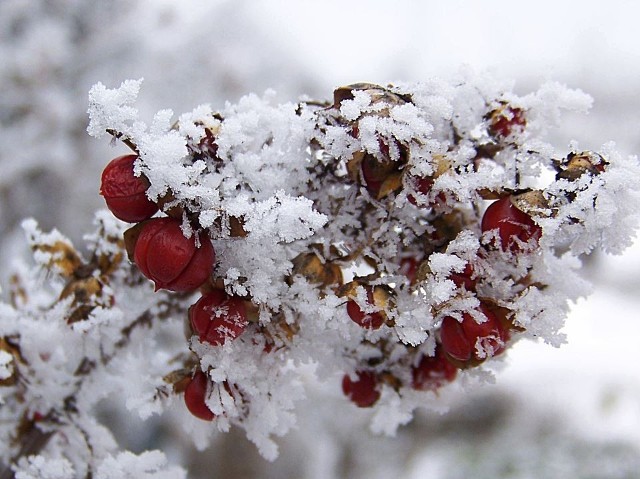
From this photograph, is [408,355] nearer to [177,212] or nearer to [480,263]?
[480,263]

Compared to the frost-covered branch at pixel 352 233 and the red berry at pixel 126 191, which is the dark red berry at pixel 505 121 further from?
the red berry at pixel 126 191

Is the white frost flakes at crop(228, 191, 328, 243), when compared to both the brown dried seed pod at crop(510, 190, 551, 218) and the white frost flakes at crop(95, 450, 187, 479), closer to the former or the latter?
the brown dried seed pod at crop(510, 190, 551, 218)

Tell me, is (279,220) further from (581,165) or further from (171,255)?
(581,165)

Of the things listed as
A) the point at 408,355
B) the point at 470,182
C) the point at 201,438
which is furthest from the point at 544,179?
the point at 201,438

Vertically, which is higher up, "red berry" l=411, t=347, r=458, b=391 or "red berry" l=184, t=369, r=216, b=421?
"red berry" l=411, t=347, r=458, b=391

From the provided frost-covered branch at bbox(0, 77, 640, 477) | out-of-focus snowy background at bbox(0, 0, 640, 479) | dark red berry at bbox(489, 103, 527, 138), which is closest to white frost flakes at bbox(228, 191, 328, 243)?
frost-covered branch at bbox(0, 77, 640, 477)
